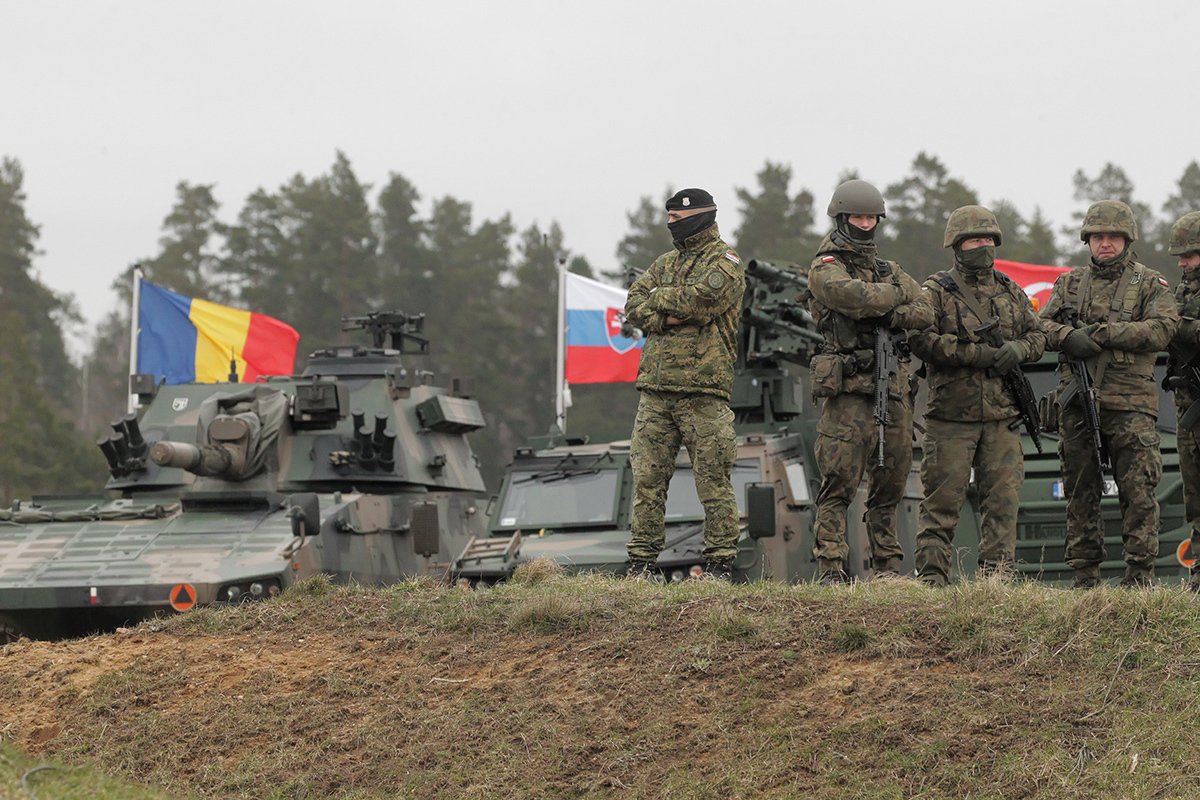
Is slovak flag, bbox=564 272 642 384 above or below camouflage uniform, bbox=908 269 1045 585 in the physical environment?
above

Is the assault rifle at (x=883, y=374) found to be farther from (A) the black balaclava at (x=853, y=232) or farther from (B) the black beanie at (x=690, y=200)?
(B) the black beanie at (x=690, y=200)

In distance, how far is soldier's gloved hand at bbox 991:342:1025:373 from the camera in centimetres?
848

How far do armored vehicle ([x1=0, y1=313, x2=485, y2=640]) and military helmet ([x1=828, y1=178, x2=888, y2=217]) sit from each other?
3987 mm

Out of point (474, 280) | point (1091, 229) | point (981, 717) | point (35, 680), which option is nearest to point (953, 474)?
point (1091, 229)

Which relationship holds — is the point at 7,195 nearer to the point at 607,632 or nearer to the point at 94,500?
the point at 94,500

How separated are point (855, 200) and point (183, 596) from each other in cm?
510

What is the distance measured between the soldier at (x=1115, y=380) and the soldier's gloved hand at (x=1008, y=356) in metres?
0.28

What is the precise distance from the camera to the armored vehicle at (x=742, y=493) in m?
11.2

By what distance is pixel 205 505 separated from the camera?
41.8 ft

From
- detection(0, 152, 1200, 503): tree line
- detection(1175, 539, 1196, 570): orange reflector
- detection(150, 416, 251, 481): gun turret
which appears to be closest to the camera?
detection(1175, 539, 1196, 570): orange reflector

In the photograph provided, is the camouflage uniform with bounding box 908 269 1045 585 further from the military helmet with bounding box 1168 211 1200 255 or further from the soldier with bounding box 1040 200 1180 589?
the military helmet with bounding box 1168 211 1200 255

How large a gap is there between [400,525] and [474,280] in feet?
113

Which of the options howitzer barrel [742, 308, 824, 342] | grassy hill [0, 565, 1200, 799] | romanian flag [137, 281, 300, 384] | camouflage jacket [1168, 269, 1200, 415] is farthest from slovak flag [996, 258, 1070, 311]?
grassy hill [0, 565, 1200, 799]

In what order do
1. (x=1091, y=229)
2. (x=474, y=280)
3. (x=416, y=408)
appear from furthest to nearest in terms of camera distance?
(x=474, y=280) < (x=416, y=408) < (x=1091, y=229)
